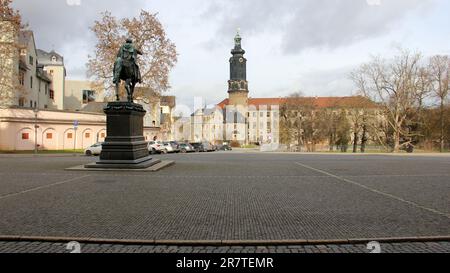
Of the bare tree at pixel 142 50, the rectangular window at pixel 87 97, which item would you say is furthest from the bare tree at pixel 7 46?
the rectangular window at pixel 87 97

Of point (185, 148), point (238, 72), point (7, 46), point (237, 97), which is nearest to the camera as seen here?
point (7, 46)

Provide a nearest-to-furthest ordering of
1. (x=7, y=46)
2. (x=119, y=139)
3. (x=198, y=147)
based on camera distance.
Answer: (x=119, y=139), (x=7, y=46), (x=198, y=147)

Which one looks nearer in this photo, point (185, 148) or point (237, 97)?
point (185, 148)

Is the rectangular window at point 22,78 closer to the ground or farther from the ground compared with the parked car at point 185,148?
farther from the ground

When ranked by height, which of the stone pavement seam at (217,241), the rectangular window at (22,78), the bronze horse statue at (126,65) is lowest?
the stone pavement seam at (217,241)

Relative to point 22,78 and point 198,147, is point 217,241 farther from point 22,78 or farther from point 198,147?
point 22,78

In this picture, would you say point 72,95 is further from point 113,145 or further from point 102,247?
point 102,247

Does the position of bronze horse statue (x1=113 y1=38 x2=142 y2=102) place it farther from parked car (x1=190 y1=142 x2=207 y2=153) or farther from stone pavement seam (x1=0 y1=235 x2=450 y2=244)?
parked car (x1=190 y1=142 x2=207 y2=153)

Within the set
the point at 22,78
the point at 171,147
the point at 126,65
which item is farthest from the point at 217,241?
the point at 22,78

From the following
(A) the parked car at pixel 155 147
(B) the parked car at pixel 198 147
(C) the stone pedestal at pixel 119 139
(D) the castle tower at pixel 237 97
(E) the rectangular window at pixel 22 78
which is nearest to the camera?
(C) the stone pedestal at pixel 119 139

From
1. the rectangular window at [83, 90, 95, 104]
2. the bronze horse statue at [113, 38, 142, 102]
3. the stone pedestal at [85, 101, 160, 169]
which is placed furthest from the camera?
the rectangular window at [83, 90, 95, 104]

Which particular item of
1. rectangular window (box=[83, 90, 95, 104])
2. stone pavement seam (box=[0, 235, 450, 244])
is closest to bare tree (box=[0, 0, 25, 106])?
stone pavement seam (box=[0, 235, 450, 244])

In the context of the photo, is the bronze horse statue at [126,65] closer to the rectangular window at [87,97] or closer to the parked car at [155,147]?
the parked car at [155,147]

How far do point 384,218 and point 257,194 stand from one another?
3.82m
